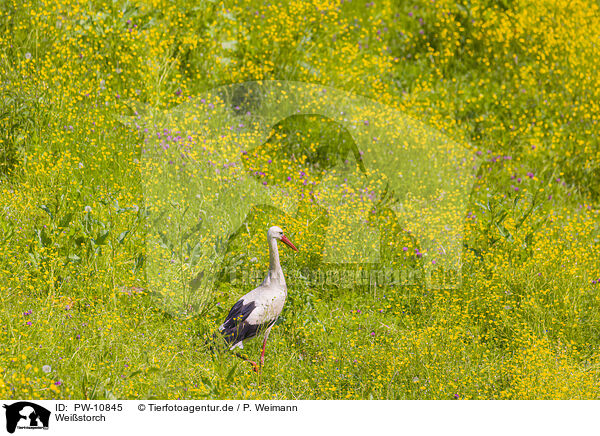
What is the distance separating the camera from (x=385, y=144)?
23.8 feet

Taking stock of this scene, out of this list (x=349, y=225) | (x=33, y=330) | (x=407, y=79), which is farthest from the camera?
(x=407, y=79)

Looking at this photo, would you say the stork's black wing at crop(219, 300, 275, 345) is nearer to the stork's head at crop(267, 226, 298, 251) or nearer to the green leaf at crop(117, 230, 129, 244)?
the stork's head at crop(267, 226, 298, 251)

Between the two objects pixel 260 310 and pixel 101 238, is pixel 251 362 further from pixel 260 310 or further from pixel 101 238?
pixel 101 238

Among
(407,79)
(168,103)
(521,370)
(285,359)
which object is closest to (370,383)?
(285,359)

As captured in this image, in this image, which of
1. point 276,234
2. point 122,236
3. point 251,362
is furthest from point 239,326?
point 122,236

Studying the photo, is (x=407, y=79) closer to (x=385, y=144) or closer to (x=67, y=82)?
(x=385, y=144)

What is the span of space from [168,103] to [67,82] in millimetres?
1154

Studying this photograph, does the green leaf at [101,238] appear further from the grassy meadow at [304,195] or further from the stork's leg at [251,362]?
the stork's leg at [251,362]

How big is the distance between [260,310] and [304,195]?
73.2 inches

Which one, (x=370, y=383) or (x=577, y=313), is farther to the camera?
(x=577, y=313)

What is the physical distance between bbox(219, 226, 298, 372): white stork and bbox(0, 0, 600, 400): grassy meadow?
18cm
